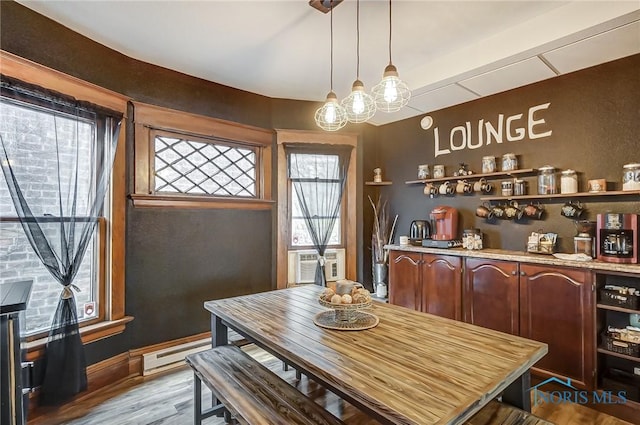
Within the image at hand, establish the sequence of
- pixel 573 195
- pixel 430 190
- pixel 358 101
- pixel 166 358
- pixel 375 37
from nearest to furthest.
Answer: pixel 358 101 < pixel 375 37 < pixel 573 195 < pixel 166 358 < pixel 430 190

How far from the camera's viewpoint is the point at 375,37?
2383 mm

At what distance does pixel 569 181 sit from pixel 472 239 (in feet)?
2.91

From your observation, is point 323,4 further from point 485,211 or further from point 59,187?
point 485,211

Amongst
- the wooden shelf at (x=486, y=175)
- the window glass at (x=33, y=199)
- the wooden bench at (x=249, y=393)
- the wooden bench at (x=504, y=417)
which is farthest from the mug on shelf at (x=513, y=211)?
the window glass at (x=33, y=199)

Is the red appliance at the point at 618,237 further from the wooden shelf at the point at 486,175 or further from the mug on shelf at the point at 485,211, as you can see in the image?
the mug on shelf at the point at 485,211

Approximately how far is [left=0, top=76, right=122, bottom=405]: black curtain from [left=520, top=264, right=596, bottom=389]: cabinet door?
10.6ft

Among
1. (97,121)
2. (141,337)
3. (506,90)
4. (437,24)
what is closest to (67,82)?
(97,121)

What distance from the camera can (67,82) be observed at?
222 centimetres

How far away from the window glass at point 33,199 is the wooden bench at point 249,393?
1138 millimetres

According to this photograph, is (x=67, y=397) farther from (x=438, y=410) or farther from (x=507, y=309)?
(x=507, y=309)

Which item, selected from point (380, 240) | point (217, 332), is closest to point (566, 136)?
point (380, 240)

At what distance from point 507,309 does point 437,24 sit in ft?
7.21

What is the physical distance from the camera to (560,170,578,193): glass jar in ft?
8.32

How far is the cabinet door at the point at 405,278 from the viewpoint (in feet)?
10.5
